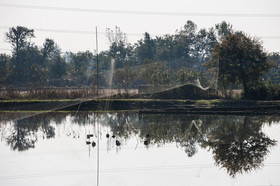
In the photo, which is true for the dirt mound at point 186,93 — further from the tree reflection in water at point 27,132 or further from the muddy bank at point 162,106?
the tree reflection in water at point 27,132

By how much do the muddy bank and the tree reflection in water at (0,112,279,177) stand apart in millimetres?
2453

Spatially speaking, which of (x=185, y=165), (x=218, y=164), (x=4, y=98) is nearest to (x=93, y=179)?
(x=185, y=165)

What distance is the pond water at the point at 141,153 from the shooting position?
473 inches

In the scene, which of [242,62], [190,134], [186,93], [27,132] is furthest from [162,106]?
[27,132]

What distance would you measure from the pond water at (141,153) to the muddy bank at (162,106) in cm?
568

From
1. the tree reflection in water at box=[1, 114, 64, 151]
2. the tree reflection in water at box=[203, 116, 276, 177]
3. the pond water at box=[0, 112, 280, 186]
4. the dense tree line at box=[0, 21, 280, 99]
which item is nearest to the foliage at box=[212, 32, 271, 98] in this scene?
the dense tree line at box=[0, 21, 280, 99]

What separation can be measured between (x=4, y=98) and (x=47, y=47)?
44.8 m

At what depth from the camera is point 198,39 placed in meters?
70.9

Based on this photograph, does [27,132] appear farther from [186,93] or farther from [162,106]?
[186,93]

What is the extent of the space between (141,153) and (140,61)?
57.5 metres

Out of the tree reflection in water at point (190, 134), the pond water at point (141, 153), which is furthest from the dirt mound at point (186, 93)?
the pond water at point (141, 153)

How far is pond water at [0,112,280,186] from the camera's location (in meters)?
12.0

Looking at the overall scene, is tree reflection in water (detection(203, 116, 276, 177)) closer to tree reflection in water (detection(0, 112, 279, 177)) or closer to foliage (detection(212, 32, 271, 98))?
tree reflection in water (detection(0, 112, 279, 177))

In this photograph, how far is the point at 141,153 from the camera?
15.3m
